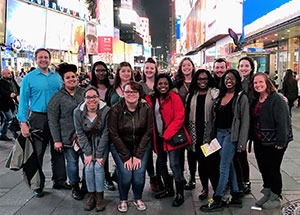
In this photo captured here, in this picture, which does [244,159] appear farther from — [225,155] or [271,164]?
[225,155]

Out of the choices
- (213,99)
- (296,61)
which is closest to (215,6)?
(296,61)

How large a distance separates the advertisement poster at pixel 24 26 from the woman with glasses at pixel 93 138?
1358 cm

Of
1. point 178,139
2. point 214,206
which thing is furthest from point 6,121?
point 214,206

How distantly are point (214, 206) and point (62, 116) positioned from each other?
257 cm

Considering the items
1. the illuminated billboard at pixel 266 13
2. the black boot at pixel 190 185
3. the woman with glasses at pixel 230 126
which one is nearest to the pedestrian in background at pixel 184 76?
the black boot at pixel 190 185

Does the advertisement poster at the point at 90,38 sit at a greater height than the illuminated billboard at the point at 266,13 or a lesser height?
greater

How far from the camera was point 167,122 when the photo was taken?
12.9 feet

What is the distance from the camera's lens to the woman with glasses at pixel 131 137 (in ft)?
12.3

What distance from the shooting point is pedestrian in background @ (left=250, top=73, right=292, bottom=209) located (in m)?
3.55

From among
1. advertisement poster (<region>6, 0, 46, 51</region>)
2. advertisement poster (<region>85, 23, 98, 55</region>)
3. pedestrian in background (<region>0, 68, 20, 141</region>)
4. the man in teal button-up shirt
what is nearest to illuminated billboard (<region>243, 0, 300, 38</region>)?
the man in teal button-up shirt

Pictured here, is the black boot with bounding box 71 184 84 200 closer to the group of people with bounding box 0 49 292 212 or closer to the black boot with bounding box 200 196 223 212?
the group of people with bounding box 0 49 292 212

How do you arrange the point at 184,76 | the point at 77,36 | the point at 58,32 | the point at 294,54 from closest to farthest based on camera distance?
the point at 184,76 → the point at 294,54 → the point at 58,32 → the point at 77,36

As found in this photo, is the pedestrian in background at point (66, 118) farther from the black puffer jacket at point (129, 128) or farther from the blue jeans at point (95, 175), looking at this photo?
the black puffer jacket at point (129, 128)

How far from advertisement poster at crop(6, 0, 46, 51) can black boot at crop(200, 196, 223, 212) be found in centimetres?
1498
